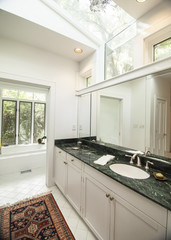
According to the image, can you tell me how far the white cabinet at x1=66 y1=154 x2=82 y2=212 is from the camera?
5.34 ft

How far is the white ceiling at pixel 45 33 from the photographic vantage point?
159cm

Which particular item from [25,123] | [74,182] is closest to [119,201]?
[74,182]

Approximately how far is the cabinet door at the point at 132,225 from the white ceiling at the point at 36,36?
248 cm

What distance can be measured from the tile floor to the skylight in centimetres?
313

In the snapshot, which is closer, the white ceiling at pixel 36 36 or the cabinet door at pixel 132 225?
the cabinet door at pixel 132 225

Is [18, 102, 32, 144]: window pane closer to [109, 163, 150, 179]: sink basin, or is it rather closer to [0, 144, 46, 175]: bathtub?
[0, 144, 46, 175]: bathtub

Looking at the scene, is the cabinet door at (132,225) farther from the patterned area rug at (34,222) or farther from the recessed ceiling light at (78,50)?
the recessed ceiling light at (78,50)

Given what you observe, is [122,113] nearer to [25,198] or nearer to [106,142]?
[106,142]

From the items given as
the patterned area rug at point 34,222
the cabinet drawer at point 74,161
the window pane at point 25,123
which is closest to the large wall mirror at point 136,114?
the cabinet drawer at point 74,161

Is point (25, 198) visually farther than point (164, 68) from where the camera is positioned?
Yes

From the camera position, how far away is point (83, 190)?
1523 millimetres

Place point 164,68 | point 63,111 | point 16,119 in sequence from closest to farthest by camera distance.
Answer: point 164,68 < point 63,111 < point 16,119

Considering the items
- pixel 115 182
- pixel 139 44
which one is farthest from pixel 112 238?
pixel 139 44

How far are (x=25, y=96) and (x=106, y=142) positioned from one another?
318 cm
